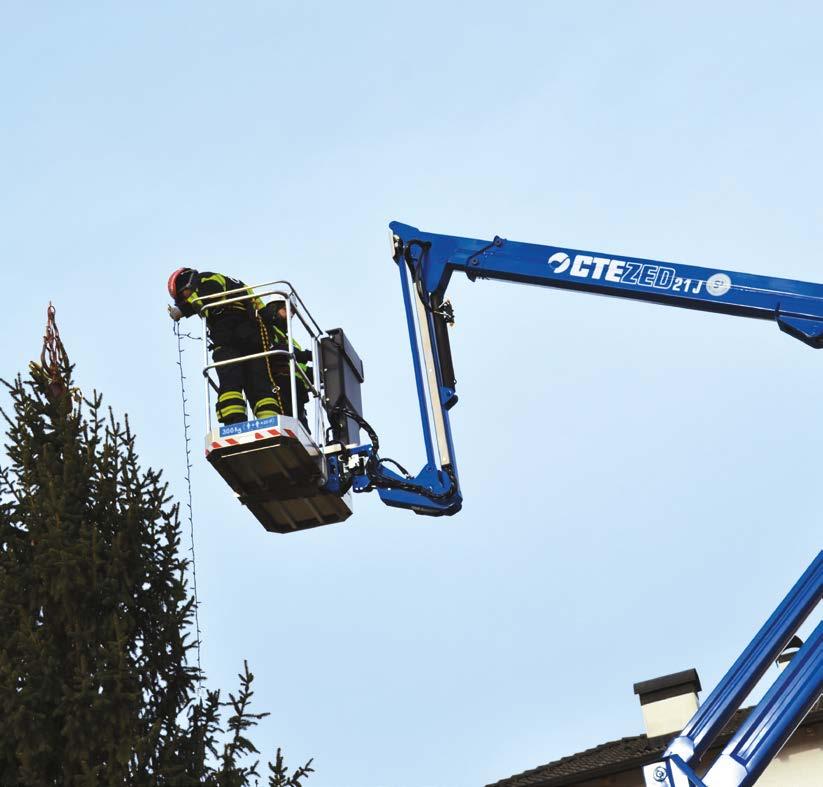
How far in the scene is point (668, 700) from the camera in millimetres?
15562

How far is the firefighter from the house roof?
5842 millimetres

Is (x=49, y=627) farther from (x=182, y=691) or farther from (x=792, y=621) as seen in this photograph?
(x=792, y=621)

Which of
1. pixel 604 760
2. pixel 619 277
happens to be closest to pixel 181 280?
pixel 619 277

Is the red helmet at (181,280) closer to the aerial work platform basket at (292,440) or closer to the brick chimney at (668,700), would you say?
the aerial work platform basket at (292,440)

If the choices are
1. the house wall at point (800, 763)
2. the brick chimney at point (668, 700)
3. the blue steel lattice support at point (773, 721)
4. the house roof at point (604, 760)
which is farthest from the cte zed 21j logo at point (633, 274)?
the brick chimney at point (668, 700)

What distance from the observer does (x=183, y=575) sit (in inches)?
420

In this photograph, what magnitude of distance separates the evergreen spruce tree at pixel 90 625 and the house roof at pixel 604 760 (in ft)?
17.8

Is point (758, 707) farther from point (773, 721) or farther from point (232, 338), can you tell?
point (232, 338)

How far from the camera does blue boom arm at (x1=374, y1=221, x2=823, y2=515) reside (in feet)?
31.0

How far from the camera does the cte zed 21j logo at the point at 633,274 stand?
32.0 ft

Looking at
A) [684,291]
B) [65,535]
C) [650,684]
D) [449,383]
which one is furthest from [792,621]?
[650,684]

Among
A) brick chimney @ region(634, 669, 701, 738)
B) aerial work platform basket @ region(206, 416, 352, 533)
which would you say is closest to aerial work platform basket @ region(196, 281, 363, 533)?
aerial work platform basket @ region(206, 416, 352, 533)

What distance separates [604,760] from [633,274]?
267 inches

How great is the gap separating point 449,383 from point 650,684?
6.54 m
